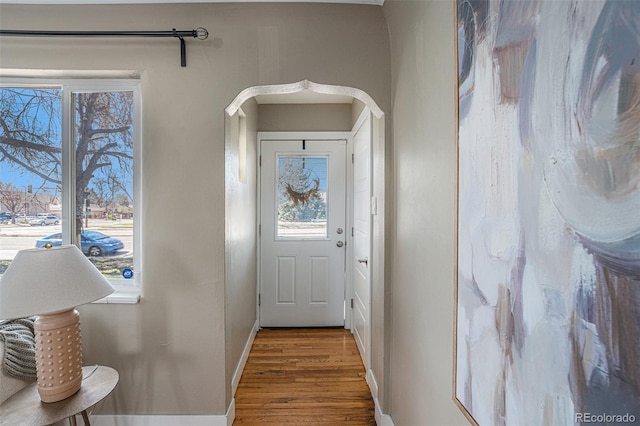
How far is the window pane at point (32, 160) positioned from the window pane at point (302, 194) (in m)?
1.84

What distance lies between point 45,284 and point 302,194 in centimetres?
230

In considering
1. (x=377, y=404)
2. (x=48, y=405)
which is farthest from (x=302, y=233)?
(x=48, y=405)

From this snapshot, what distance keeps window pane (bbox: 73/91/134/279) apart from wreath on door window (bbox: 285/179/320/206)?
1.64m

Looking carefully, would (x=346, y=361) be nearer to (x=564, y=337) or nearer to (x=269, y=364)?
(x=269, y=364)

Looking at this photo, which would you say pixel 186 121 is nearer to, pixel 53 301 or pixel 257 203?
pixel 53 301

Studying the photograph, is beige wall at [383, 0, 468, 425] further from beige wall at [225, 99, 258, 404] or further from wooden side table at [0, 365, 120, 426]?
wooden side table at [0, 365, 120, 426]

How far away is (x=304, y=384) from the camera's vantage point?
2336mm

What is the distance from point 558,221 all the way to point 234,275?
6.82 feet

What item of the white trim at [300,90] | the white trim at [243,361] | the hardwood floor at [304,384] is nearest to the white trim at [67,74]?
the white trim at [300,90]

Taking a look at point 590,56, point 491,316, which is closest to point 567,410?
point 491,316

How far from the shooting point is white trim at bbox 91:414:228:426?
183 centimetres

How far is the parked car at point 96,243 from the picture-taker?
1.92m
